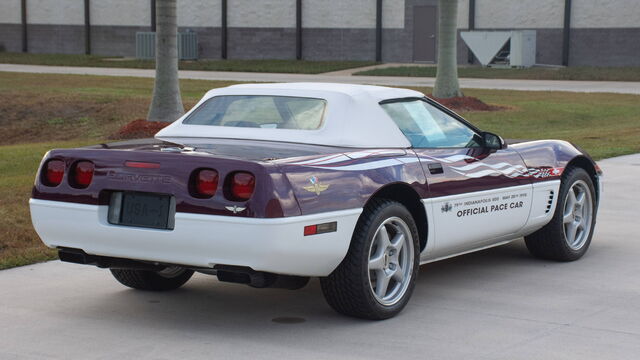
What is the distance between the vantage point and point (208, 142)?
22.2 ft

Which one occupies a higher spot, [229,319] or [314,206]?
[314,206]

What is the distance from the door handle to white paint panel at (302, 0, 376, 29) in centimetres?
3559

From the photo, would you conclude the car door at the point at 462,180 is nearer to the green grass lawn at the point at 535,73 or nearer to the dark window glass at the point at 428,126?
the dark window glass at the point at 428,126

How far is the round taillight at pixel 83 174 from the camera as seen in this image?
6.29m

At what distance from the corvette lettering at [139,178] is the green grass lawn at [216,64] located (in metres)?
30.8

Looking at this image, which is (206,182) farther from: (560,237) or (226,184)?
(560,237)

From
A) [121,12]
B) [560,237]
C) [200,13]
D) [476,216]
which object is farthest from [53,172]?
[121,12]

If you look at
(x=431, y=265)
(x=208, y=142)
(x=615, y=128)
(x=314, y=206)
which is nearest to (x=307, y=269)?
(x=314, y=206)

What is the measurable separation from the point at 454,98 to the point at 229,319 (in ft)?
53.7

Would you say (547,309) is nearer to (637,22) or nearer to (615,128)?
(615,128)

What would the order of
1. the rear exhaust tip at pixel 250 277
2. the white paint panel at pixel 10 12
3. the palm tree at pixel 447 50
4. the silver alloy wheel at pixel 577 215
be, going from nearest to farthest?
the rear exhaust tip at pixel 250 277, the silver alloy wheel at pixel 577 215, the palm tree at pixel 447 50, the white paint panel at pixel 10 12

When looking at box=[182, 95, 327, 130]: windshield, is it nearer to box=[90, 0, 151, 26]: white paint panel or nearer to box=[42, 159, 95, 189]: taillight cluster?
box=[42, 159, 95, 189]: taillight cluster

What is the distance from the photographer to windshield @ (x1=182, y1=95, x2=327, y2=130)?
6863 millimetres

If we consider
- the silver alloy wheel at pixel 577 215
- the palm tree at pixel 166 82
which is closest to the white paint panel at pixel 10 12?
the palm tree at pixel 166 82
